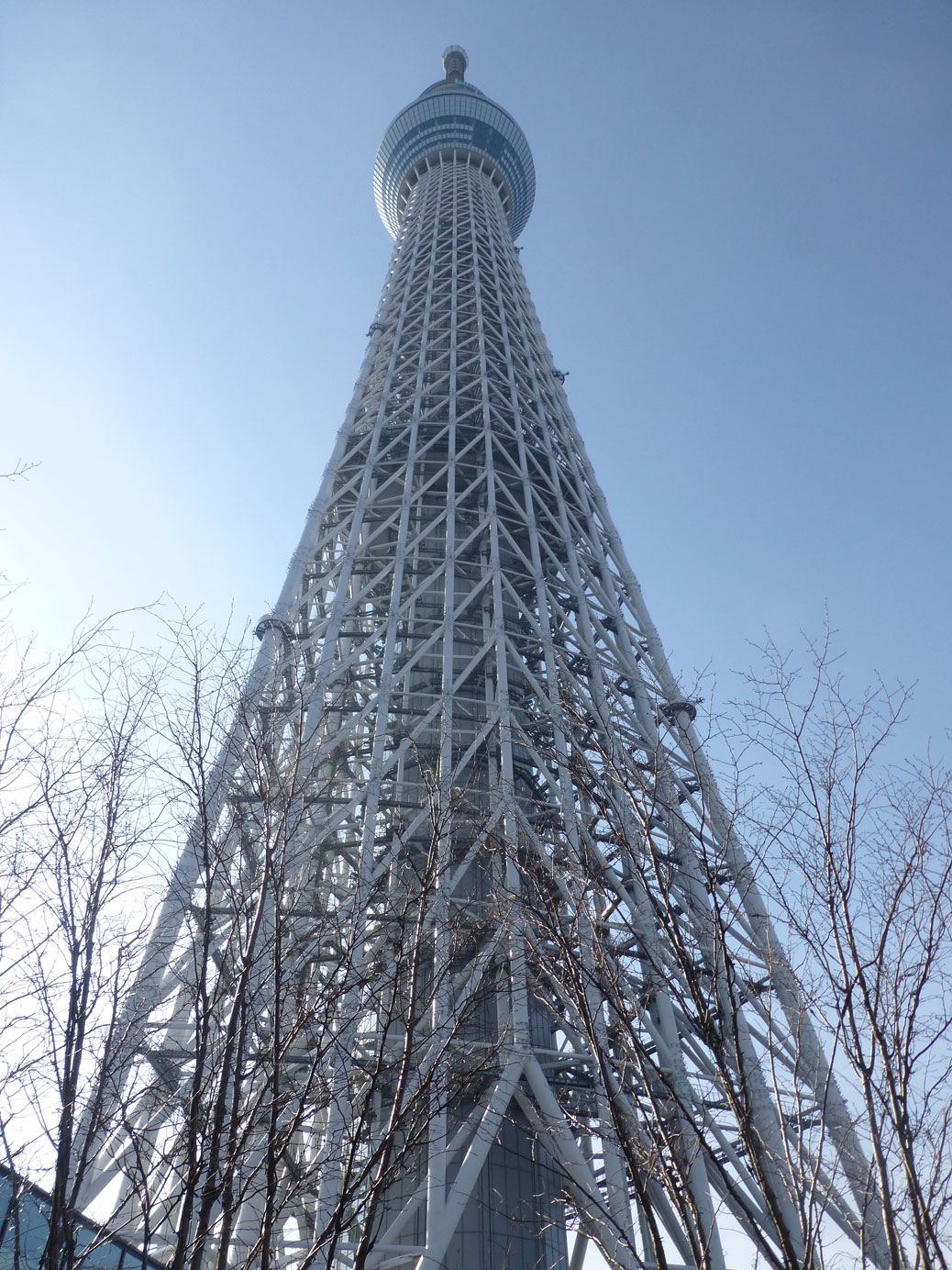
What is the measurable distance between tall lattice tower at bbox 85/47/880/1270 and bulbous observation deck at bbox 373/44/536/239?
46.0 ft

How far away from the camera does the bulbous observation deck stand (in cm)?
5494

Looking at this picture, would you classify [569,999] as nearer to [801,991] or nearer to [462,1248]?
[801,991]

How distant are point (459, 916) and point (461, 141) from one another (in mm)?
56934

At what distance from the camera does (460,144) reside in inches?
2149

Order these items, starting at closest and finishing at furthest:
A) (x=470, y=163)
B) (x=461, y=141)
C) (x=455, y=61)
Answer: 1. (x=470, y=163)
2. (x=461, y=141)
3. (x=455, y=61)

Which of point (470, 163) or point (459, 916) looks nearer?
point (459, 916)

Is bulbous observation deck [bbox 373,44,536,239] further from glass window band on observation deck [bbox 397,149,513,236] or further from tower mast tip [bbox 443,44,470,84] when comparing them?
tower mast tip [bbox 443,44,470,84]

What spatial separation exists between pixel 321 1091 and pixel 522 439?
23129 millimetres

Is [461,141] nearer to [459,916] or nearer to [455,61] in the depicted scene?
[455,61]

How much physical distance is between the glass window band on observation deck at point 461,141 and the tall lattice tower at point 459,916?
14.1m

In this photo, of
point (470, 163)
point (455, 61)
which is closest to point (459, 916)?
point (470, 163)

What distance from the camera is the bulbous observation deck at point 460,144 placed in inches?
2163

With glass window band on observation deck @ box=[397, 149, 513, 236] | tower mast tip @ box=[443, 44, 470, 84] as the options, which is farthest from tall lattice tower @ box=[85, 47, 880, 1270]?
tower mast tip @ box=[443, 44, 470, 84]

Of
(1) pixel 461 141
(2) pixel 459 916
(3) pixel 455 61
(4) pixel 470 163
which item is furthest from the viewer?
(3) pixel 455 61
